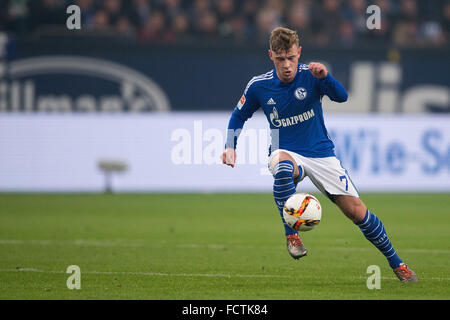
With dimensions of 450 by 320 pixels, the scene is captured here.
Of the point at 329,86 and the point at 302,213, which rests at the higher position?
the point at 329,86

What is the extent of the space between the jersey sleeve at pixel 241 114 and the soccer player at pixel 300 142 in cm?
1

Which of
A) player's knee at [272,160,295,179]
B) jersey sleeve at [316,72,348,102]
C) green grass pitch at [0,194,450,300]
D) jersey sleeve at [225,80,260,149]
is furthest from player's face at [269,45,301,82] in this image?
green grass pitch at [0,194,450,300]

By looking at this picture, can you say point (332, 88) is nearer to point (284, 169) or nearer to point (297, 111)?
point (297, 111)

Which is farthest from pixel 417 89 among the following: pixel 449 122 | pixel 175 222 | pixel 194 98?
pixel 175 222

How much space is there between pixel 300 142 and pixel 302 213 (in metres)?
0.79

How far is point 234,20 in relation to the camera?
2206 cm

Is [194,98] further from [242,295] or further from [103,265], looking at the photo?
[242,295]

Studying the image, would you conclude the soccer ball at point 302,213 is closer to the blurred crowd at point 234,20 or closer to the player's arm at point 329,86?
the player's arm at point 329,86

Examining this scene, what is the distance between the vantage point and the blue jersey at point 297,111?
26.3 feet

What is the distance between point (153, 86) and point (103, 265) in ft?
39.0

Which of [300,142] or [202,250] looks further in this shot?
[202,250]

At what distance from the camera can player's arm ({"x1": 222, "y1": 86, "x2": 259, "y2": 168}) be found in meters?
8.10

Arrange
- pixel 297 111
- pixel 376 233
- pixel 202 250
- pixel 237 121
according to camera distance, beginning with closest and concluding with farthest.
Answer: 1. pixel 376 233
2. pixel 297 111
3. pixel 237 121
4. pixel 202 250

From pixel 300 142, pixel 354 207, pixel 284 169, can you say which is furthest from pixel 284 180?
pixel 354 207
